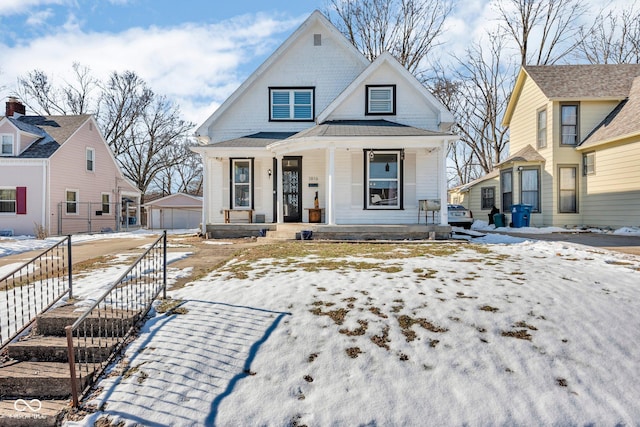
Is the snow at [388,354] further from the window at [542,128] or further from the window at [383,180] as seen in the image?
the window at [542,128]

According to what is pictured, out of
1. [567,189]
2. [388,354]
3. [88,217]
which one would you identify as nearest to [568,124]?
[567,189]

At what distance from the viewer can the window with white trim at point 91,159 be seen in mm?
21188

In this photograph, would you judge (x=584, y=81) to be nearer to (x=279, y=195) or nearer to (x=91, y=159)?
(x=279, y=195)

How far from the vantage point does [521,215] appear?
52.9 feet

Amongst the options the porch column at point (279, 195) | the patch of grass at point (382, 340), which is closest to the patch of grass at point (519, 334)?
the patch of grass at point (382, 340)

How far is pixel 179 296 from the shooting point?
17.4 ft

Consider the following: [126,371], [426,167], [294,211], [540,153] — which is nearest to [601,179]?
[540,153]

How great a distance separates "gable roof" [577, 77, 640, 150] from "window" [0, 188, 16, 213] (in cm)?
2647

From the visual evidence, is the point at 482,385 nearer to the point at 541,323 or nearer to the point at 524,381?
the point at 524,381

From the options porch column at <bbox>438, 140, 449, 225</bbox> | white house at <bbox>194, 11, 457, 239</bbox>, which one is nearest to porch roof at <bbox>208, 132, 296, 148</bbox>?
white house at <bbox>194, 11, 457, 239</bbox>

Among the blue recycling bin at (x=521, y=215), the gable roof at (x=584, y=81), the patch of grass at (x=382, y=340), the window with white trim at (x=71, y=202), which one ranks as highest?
the gable roof at (x=584, y=81)

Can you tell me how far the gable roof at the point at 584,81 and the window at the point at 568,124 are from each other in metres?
0.46

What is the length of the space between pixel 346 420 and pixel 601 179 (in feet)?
54.0

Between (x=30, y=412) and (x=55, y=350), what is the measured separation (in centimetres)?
86
